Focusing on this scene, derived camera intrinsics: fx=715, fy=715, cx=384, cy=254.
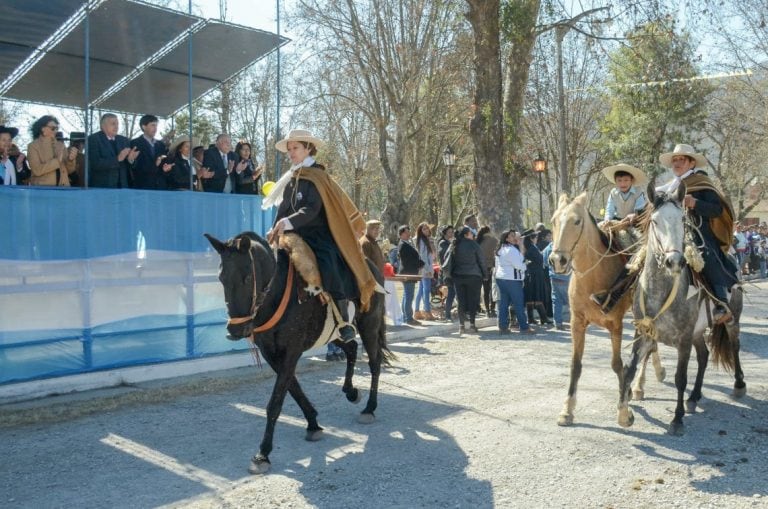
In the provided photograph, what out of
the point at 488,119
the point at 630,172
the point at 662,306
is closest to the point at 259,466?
the point at 662,306

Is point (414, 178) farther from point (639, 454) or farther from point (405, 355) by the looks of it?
point (639, 454)

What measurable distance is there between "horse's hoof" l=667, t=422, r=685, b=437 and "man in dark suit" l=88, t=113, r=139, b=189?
7594 mm

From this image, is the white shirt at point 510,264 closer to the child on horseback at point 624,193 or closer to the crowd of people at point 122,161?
the crowd of people at point 122,161

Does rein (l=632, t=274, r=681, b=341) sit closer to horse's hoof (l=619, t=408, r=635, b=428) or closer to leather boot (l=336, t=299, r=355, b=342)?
horse's hoof (l=619, t=408, r=635, b=428)

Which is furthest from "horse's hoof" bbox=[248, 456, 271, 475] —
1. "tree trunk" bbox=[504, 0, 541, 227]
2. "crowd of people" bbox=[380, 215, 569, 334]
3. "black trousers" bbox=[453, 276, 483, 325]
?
"tree trunk" bbox=[504, 0, 541, 227]

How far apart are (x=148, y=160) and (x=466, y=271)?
679 centimetres

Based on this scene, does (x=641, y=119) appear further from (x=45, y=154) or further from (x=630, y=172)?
(x=45, y=154)

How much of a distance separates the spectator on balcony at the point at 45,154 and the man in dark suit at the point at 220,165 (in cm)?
236

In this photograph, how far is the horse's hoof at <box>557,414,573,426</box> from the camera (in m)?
7.19

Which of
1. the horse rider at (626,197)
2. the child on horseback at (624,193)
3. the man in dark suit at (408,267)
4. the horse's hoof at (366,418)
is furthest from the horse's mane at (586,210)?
the man in dark suit at (408,267)

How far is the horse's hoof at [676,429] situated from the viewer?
22.4 feet

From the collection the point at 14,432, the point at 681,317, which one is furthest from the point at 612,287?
the point at 14,432

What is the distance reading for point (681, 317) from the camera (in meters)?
6.89

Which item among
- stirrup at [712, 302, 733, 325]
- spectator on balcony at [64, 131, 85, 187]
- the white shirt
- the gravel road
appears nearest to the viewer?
the gravel road
